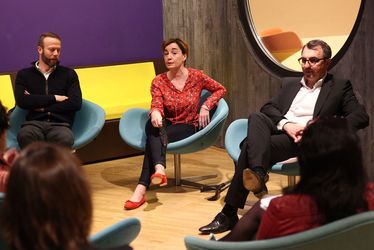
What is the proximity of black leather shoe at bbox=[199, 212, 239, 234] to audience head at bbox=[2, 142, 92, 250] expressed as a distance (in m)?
2.68

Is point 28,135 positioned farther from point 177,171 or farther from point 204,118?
point 204,118

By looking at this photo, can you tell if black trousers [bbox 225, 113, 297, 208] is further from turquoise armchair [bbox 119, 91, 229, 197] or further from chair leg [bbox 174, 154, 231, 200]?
chair leg [bbox 174, 154, 231, 200]

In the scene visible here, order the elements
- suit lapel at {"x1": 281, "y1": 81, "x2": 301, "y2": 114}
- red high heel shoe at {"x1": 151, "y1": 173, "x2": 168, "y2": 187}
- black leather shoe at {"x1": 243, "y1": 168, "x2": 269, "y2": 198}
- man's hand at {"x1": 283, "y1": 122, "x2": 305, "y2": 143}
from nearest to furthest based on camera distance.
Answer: black leather shoe at {"x1": 243, "y1": 168, "x2": 269, "y2": 198} < man's hand at {"x1": 283, "y1": 122, "x2": 305, "y2": 143} < suit lapel at {"x1": 281, "y1": 81, "x2": 301, "y2": 114} < red high heel shoe at {"x1": 151, "y1": 173, "x2": 168, "y2": 187}

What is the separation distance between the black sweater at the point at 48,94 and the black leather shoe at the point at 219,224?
1.66 m

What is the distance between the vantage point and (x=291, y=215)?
2316mm

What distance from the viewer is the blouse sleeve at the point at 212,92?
547 centimetres

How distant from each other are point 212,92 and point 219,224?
4.85 ft

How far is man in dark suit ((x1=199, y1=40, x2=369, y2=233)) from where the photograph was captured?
4.48m

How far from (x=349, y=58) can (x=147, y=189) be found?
2012mm

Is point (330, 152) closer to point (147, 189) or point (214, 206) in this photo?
point (214, 206)

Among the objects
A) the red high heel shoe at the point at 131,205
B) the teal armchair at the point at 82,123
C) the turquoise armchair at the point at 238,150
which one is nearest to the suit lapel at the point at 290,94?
the turquoise armchair at the point at 238,150

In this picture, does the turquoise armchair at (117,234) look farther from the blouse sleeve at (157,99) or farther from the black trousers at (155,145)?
the blouse sleeve at (157,99)

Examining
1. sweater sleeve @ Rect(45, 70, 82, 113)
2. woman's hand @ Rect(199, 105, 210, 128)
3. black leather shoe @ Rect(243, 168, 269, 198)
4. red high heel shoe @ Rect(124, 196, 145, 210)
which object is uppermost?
sweater sleeve @ Rect(45, 70, 82, 113)

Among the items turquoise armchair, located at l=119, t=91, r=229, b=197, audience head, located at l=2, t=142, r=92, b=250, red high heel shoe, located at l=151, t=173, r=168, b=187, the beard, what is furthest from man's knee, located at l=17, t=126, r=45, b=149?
audience head, located at l=2, t=142, r=92, b=250
